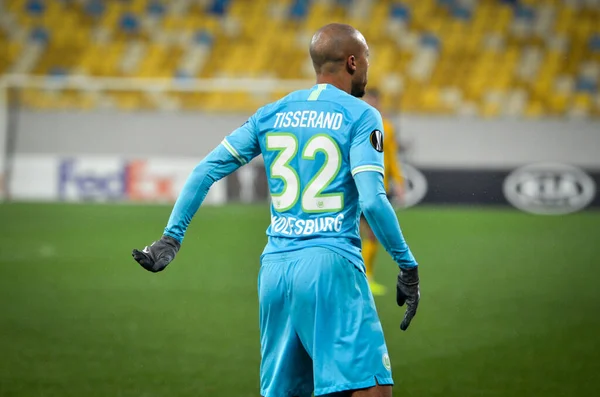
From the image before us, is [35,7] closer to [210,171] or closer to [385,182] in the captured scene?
[385,182]

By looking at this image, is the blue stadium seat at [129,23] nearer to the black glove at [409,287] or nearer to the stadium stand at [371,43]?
the stadium stand at [371,43]

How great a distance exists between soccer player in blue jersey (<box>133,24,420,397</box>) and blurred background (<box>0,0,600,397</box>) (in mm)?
2525

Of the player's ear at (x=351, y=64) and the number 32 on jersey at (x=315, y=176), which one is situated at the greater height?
the player's ear at (x=351, y=64)

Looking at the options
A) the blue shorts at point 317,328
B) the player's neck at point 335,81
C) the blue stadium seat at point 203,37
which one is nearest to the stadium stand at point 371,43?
the blue stadium seat at point 203,37

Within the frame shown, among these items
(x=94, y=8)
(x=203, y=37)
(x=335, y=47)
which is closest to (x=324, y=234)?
(x=335, y=47)

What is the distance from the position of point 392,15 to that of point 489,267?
45.7ft

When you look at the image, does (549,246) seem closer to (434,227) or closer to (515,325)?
(434,227)

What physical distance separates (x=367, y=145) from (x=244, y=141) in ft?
1.81

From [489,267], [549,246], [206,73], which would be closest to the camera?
[489,267]

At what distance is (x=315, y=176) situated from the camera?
3.65m

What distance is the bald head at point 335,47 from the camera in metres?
3.73

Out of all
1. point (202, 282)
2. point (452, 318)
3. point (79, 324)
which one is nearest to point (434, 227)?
point (202, 282)

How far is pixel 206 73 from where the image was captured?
2441cm

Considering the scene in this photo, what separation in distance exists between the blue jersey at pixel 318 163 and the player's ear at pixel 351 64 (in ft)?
0.38
